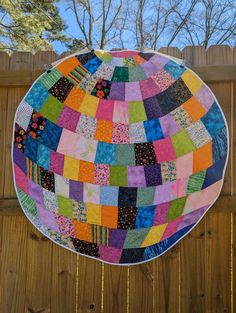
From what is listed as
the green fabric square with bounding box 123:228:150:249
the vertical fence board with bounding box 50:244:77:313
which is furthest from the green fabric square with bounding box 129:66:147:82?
the vertical fence board with bounding box 50:244:77:313

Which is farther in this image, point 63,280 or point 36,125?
point 63,280

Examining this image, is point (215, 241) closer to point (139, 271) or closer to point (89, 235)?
point (139, 271)

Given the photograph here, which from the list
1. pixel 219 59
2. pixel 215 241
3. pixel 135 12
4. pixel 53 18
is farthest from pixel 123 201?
pixel 53 18

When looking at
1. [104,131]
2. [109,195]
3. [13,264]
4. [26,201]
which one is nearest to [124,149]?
[104,131]

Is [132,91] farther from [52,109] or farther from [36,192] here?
[36,192]

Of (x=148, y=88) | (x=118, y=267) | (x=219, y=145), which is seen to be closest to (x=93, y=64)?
(x=148, y=88)

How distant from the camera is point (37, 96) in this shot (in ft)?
6.38

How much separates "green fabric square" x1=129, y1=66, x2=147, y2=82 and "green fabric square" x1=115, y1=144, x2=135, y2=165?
12.9 inches

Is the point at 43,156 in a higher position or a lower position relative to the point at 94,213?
higher

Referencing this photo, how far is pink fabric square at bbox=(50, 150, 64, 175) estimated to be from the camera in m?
1.93

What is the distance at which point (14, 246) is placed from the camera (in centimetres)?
207

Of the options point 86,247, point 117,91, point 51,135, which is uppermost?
point 117,91

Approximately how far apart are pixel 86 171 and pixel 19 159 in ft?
1.12

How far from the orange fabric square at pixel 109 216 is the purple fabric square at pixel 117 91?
0.53 meters
